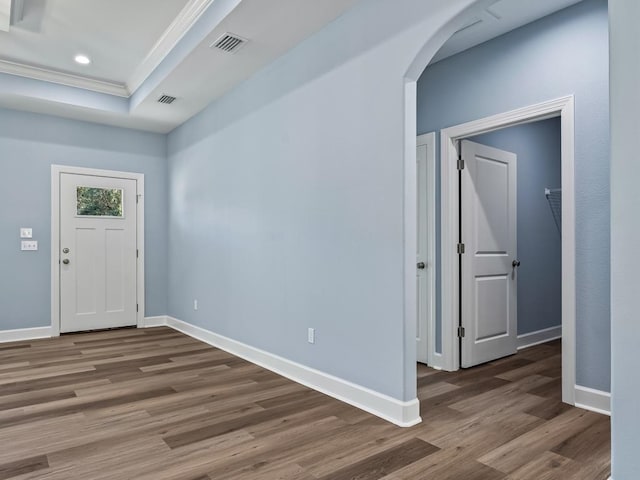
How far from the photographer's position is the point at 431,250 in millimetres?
3871

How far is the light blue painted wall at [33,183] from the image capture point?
5047mm

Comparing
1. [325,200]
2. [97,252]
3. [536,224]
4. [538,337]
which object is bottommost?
[538,337]

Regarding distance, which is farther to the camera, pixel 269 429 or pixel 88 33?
pixel 88 33

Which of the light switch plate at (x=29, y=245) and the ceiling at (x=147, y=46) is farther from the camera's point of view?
the light switch plate at (x=29, y=245)

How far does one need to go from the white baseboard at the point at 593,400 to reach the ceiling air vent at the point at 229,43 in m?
3.51

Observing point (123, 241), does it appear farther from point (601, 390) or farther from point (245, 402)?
point (601, 390)

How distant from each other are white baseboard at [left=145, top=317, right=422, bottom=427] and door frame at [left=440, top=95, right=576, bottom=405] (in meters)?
1.16

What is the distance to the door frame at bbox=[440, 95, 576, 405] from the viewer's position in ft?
9.55

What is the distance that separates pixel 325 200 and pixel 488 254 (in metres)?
1.76

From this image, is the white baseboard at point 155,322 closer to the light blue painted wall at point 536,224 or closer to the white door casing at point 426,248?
the white door casing at point 426,248

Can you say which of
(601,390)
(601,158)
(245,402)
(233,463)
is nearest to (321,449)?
(233,463)

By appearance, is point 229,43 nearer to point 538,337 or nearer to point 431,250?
point 431,250

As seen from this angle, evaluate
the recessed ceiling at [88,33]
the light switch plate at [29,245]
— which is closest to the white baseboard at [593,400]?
the recessed ceiling at [88,33]

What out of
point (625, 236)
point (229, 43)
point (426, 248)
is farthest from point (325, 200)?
point (625, 236)
